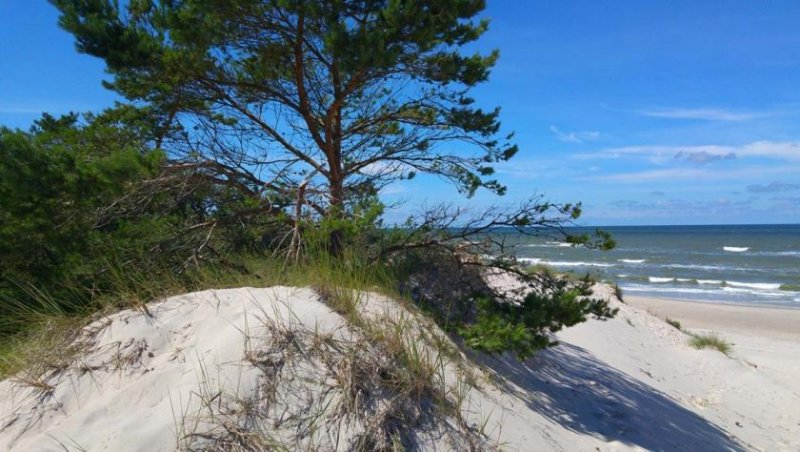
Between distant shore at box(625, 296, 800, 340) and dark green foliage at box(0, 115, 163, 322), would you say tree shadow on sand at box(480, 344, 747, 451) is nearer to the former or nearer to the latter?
dark green foliage at box(0, 115, 163, 322)

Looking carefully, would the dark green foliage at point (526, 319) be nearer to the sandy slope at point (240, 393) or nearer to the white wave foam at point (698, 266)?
the sandy slope at point (240, 393)

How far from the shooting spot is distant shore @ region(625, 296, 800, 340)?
18.4 m

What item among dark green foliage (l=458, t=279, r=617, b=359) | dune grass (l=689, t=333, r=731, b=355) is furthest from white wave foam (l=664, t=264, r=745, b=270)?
dark green foliage (l=458, t=279, r=617, b=359)

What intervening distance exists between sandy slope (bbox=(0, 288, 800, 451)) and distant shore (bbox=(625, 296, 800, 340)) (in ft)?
38.9

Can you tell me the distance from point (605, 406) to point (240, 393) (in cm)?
390

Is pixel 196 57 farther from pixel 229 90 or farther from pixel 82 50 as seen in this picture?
pixel 82 50

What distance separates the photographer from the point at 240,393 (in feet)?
12.7

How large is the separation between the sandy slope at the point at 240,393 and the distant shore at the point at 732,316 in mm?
11843

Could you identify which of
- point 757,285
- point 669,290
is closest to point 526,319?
point 669,290

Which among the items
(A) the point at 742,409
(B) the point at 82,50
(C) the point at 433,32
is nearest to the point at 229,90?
(B) the point at 82,50

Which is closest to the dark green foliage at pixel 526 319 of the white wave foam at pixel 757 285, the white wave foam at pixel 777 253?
the white wave foam at pixel 757 285

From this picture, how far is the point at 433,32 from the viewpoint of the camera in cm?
688

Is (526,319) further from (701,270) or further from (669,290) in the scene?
(701,270)

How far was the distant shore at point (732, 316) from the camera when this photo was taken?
18.4 m
